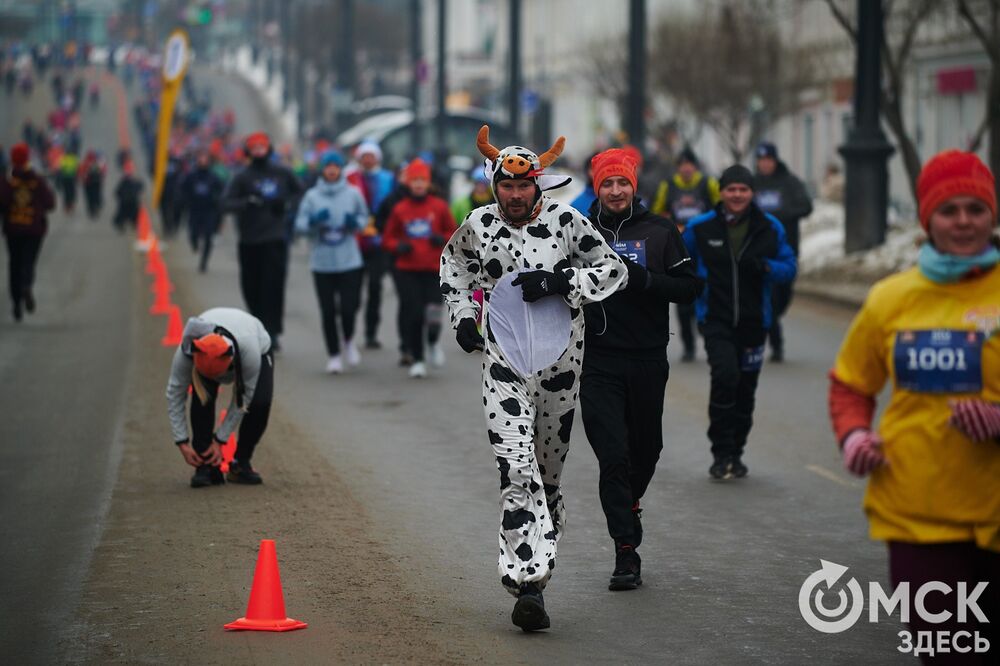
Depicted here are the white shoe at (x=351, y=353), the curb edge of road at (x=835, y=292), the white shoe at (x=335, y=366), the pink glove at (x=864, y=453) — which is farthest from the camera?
the curb edge of road at (x=835, y=292)

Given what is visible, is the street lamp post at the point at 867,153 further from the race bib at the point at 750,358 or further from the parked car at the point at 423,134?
the parked car at the point at 423,134

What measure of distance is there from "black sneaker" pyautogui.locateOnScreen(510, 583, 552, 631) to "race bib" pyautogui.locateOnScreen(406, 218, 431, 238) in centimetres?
948

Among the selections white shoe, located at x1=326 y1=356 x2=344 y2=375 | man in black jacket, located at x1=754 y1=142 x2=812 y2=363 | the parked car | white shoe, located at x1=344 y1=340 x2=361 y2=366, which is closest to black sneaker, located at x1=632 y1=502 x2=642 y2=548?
white shoe, located at x1=326 y1=356 x2=344 y2=375

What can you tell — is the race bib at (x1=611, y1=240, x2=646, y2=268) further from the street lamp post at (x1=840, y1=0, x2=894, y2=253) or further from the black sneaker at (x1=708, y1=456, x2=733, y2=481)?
the street lamp post at (x1=840, y1=0, x2=894, y2=253)

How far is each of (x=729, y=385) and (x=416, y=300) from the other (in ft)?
20.3

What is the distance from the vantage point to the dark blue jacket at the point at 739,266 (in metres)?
11.4

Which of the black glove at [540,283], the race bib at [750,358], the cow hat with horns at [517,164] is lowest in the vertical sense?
the race bib at [750,358]

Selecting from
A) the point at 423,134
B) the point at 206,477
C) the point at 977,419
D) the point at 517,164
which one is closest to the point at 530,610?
the point at 517,164

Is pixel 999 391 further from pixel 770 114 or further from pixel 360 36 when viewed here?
pixel 360 36

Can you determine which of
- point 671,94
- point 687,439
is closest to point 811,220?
point 671,94

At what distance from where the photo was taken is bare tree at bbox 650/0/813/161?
4391cm

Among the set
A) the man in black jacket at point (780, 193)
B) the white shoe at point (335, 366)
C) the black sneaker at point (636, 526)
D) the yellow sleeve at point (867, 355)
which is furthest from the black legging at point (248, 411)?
the man in black jacket at point (780, 193)

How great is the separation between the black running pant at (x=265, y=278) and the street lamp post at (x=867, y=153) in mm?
10724

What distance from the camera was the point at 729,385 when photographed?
11.3 metres
